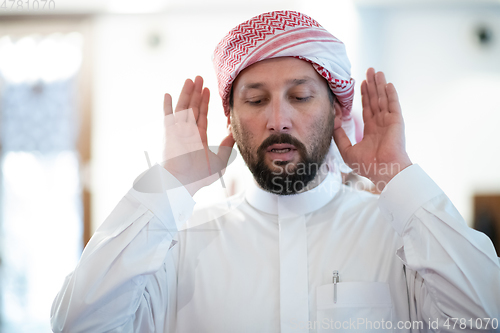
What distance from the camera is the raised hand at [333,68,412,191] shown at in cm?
111

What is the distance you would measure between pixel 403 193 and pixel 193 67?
2797 millimetres

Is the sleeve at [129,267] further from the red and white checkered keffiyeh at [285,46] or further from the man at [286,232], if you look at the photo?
the red and white checkered keffiyeh at [285,46]

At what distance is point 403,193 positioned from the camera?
1021 millimetres

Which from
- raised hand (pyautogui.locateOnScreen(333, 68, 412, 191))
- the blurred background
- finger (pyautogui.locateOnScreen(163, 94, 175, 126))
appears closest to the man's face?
raised hand (pyautogui.locateOnScreen(333, 68, 412, 191))

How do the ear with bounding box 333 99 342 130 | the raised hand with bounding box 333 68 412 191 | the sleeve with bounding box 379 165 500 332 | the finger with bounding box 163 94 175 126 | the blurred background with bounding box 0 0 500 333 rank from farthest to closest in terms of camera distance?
1. the blurred background with bounding box 0 0 500 333
2. the ear with bounding box 333 99 342 130
3. the finger with bounding box 163 94 175 126
4. the raised hand with bounding box 333 68 412 191
5. the sleeve with bounding box 379 165 500 332

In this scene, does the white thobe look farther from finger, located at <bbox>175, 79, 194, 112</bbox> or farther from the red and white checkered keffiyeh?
the red and white checkered keffiyeh

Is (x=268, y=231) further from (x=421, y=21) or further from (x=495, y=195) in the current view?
(x=421, y=21)

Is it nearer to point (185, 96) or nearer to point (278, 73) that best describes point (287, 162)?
point (278, 73)

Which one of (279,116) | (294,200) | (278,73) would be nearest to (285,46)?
(278,73)

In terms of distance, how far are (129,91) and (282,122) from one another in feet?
8.70

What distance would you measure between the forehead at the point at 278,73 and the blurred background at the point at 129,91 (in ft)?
6.73

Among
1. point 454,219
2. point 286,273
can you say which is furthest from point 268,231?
point 454,219

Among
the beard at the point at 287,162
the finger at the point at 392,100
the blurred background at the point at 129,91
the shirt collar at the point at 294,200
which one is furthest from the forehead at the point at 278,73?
the blurred background at the point at 129,91

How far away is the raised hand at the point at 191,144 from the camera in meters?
1.17
